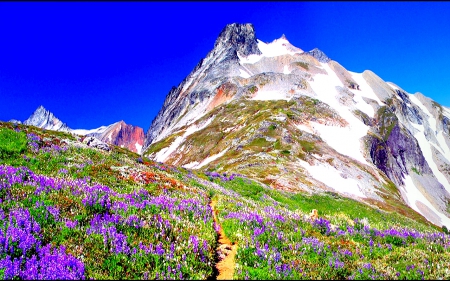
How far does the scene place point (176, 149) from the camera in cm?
12575

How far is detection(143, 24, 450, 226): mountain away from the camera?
6322 centimetres

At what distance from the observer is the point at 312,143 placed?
266 feet

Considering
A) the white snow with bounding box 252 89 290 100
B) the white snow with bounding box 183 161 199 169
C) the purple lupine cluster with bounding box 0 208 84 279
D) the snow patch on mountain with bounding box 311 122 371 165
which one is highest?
the white snow with bounding box 252 89 290 100

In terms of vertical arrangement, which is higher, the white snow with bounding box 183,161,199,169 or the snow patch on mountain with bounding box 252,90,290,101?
the snow patch on mountain with bounding box 252,90,290,101

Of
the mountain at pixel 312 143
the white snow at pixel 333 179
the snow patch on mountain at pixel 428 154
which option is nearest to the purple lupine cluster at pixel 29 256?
the mountain at pixel 312 143

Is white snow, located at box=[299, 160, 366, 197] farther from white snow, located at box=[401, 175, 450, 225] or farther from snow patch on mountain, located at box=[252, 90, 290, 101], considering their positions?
snow patch on mountain, located at box=[252, 90, 290, 101]

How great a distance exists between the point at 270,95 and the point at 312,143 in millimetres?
72296

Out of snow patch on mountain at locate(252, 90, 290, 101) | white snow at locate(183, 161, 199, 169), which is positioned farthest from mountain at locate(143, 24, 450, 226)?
white snow at locate(183, 161, 199, 169)

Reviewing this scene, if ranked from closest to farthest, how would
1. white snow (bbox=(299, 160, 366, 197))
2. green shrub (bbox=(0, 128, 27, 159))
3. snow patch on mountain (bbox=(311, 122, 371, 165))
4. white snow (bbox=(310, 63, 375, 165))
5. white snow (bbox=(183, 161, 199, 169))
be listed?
green shrub (bbox=(0, 128, 27, 159)) → white snow (bbox=(299, 160, 366, 197)) → white snow (bbox=(183, 161, 199, 169)) → snow patch on mountain (bbox=(311, 122, 371, 165)) → white snow (bbox=(310, 63, 375, 165))

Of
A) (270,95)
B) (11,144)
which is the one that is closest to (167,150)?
(270,95)

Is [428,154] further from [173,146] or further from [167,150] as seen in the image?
[167,150]

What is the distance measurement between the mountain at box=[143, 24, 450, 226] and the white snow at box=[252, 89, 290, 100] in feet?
1.58

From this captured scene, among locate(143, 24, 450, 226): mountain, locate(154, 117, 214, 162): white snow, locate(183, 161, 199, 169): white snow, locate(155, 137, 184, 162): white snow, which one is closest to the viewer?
locate(143, 24, 450, 226): mountain

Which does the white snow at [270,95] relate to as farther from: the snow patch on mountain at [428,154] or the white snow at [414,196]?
the snow patch on mountain at [428,154]
